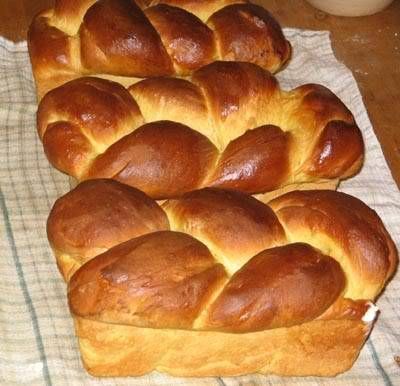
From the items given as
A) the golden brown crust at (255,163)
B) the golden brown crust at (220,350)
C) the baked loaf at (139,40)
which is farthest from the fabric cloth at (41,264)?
the golden brown crust at (255,163)

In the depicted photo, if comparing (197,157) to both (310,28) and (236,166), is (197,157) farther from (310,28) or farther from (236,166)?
(310,28)

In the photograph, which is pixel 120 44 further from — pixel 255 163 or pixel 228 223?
pixel 228 223

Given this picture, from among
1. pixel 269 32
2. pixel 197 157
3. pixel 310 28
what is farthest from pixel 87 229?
pixel 310 28

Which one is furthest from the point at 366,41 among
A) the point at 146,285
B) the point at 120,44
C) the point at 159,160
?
the point at 146,285

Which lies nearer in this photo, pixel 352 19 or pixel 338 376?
pixel 338 376

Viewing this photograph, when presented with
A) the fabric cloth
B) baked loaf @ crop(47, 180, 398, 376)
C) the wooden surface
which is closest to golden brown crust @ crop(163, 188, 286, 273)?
baked loaf @ crop(47, 180, 398, 376)

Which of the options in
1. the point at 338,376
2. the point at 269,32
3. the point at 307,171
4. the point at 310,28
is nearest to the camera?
the point at 338,376

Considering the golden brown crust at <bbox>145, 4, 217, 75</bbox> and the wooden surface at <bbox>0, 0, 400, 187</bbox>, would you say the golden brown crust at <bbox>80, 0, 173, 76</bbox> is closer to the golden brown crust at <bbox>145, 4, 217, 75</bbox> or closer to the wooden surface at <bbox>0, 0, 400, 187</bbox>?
the golden brown crust at <bbox>145, 4, 217, 75</bbox>
